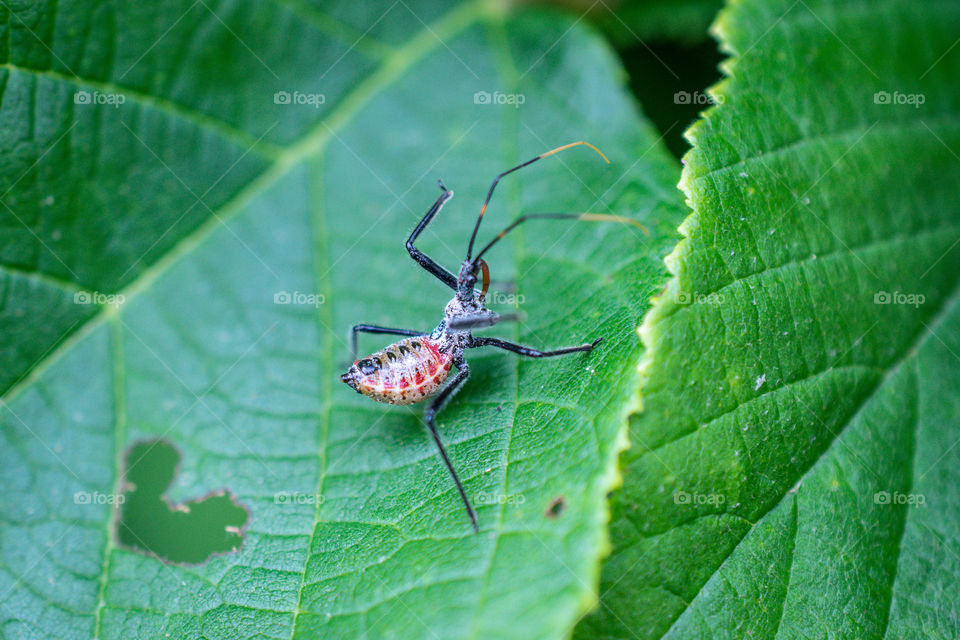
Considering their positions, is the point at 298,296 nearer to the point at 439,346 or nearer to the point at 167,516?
the point at 439,346

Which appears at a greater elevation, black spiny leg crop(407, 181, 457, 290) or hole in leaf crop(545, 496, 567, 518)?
black spiny leg crop(407, 181, 457, 290)

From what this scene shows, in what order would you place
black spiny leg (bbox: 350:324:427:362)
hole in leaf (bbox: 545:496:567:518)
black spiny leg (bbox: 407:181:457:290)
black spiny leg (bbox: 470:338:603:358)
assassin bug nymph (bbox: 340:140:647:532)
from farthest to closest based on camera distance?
black spiny leg (bbox: 407:181:457:290) → black spiny leg (bbox: 350:324:427:362) → assassin bug nymph (bbox: 340:140:647:532) → black spiny leg (bbox: 470:338:603:358) → hole in leaf (bbox: 545:496:567:518)

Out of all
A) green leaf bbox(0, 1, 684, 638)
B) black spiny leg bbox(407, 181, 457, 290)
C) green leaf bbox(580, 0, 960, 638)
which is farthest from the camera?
black spiny leg bbox(407, 181, 457, 290)

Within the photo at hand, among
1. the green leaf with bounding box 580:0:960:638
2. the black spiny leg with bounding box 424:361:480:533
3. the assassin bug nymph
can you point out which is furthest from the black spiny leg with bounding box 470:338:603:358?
the green leaf with bounding box 580:0:960:638

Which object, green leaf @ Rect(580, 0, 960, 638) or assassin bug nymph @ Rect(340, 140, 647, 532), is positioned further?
assassin bug nymph @ Rect(340, 140, 647, 532)

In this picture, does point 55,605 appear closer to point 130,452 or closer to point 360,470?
point 130,452

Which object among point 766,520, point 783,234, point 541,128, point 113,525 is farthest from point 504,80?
point 113,525

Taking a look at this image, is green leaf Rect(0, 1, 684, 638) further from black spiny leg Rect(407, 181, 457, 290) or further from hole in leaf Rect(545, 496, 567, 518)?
black spiny leg Rect(407, 181, 457, 290)

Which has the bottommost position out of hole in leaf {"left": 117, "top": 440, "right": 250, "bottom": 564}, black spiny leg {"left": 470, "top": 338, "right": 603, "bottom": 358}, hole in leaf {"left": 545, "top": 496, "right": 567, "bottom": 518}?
hole in leaf {"left": 117, "top": 440, "right": 250, "bottom": 564}
